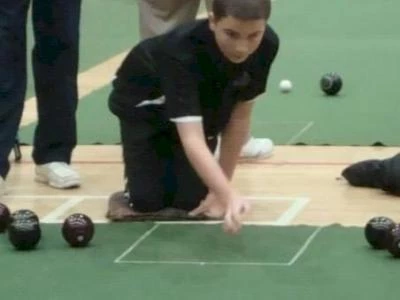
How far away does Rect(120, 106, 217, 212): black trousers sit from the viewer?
3.65m

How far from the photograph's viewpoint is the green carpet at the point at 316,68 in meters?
4.88

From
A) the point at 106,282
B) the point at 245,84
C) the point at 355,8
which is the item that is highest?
the point at 245,84

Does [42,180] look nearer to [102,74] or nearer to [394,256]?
[394,256]

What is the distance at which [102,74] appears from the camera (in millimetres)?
6328

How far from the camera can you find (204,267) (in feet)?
10.1

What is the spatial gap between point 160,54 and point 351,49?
3698mm

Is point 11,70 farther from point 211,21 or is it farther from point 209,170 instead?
point 209,170

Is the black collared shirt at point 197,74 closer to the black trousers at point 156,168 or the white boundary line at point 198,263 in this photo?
the black trousers at point 156,168

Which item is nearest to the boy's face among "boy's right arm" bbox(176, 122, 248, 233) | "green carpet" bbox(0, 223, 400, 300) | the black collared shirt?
the black collared shirt

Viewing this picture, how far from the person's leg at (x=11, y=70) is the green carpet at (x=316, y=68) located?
2.91 ft

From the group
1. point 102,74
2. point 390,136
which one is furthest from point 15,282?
point 102,74

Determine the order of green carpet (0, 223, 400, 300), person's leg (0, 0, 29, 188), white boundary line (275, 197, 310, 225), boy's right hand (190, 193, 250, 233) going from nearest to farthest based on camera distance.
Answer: green carpet (0, 223, 400, 300), boy's right hand (190, 193, 250, 233), white boundary line (275, 197, 310, 225), person's leg (0, 0, 29, 188)

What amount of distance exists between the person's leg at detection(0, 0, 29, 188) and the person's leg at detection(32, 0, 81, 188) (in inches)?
5.8

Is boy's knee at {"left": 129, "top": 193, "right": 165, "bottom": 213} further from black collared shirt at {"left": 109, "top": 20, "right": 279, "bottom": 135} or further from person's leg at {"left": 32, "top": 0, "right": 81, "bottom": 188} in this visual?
person's leg at {"left": 32, "top": 0, "right": 81, "bottom": 188}
